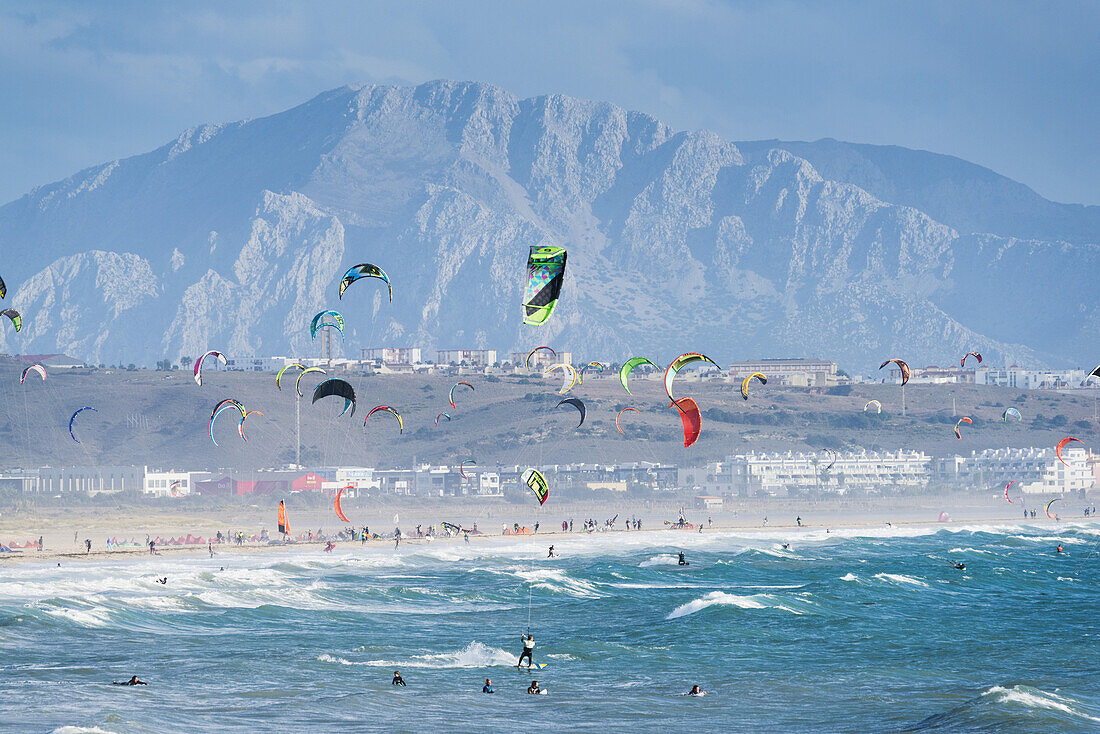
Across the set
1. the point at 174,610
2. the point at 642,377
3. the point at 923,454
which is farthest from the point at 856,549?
the point at 642,377

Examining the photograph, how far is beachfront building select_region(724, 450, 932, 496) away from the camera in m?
122

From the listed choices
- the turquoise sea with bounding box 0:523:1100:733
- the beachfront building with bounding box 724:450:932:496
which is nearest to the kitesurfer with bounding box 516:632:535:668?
the turquoise sea with bounding box 0:523:1100:733

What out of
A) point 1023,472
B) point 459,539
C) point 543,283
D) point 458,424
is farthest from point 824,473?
point 543,283

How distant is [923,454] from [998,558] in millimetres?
78034

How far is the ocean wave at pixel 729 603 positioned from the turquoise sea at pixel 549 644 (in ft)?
0.53

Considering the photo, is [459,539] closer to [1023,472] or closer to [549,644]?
[549,644]

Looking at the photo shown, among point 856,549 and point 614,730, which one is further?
point 856,549

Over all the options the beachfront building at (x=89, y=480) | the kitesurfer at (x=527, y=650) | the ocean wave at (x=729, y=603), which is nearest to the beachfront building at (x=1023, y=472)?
the beachfront building at (x=89, y=480)

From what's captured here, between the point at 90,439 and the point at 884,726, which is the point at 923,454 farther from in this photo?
the point at 884,726

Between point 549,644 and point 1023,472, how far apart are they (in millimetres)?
104235

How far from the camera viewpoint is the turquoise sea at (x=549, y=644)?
1000 inches

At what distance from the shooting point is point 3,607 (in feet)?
128

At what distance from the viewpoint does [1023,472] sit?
422 ft

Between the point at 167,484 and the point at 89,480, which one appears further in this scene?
the point at 167,484
